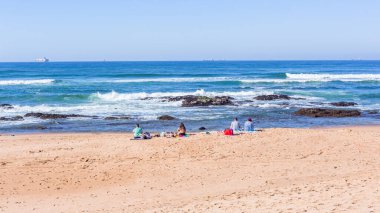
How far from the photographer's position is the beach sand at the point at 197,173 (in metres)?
8.98

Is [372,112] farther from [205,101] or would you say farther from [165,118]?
[165,118]

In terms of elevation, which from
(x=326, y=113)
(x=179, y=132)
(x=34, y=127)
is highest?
(x=179, y=132)

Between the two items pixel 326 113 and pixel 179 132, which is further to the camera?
pixel 326 113

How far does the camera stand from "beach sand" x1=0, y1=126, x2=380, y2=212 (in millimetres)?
8984

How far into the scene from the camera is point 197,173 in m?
11.8

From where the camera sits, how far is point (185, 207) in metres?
8.87

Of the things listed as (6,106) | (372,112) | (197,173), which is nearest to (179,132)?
(197,173)

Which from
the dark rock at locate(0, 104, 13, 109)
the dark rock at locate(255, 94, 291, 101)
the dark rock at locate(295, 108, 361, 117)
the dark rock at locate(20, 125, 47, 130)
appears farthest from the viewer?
the dark rock at locate(255, 94, 291, 101)

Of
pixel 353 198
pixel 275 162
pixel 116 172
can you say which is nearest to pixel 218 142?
pixel 275 162

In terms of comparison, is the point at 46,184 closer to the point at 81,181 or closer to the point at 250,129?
the point at 81,181

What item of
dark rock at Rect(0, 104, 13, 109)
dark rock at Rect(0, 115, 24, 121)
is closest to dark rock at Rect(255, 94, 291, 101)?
dark rock at Rect(0, 104, 13, 109)

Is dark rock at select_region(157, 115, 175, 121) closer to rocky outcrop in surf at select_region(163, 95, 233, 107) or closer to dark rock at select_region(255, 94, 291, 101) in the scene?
rocky outcrop in surf at select_region(163, 95, 233, 107)

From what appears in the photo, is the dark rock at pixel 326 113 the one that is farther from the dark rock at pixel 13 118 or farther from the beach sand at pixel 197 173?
the dark rock at pixel 13 118

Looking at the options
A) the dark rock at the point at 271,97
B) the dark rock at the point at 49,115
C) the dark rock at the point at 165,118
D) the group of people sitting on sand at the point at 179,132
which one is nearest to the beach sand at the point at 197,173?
the group of people sitting on sand at the point at 179,132
